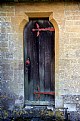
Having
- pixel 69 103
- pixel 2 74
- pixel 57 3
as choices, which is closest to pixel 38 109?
pixel 69 103

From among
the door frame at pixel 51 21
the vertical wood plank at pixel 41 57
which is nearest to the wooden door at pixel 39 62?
the vertical wood plank at pixel 41 57

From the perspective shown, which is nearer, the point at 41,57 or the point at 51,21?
the point at 51,21

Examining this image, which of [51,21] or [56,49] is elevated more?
[51,21]

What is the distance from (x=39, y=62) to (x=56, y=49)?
1.58 ft

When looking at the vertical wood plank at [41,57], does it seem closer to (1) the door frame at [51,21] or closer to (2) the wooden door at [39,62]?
(2) the wooden door at [39,62]

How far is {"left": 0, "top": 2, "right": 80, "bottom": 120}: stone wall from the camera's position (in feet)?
15.7

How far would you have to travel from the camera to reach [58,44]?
16.0 feet

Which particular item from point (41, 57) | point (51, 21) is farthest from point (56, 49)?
point (51, 21)

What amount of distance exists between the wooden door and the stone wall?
171mm

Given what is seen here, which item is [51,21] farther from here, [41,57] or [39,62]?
[39,62]

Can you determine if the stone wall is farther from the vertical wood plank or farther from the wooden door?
the vertical wood plank

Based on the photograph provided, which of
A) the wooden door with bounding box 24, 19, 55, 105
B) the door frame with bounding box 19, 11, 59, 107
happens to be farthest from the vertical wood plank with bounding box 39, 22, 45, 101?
the door frame with bounding box 19, 11, 59, 107

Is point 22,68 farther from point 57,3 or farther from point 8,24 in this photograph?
point 57,3

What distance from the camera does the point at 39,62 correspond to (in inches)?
201
